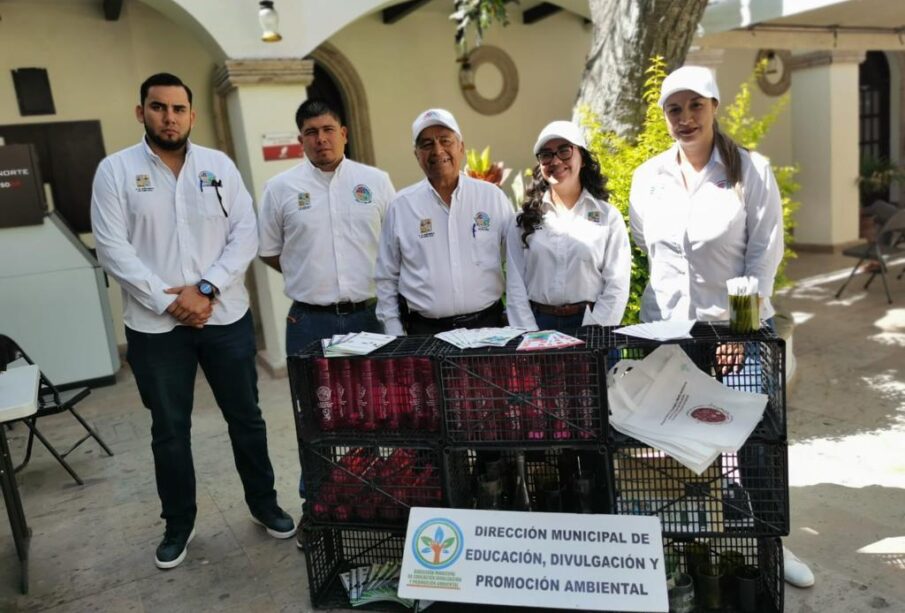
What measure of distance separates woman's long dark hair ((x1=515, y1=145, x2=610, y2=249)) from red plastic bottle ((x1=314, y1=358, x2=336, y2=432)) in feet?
3.18

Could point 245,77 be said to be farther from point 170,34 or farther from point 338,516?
point 338,516

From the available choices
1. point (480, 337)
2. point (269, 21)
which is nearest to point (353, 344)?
point (480, 337)

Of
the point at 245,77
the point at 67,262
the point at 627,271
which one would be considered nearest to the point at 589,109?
the point at 627,271

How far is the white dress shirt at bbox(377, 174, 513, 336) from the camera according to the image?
264cm

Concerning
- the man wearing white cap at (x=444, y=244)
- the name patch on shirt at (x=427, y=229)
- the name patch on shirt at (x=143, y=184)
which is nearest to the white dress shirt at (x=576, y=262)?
the man wearing white cap at (x=444, y=244)

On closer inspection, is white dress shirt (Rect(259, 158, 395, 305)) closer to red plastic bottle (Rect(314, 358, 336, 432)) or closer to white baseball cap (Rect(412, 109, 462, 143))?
white baseball cap (Rect(412, 109, 462, 143))

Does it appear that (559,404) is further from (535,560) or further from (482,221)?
(482,221)

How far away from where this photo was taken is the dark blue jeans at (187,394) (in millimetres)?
2717

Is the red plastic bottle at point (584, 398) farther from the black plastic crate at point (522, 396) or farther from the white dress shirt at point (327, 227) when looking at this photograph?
the white dress shirt at point (327, 227)

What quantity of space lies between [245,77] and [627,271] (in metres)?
→ 3.79

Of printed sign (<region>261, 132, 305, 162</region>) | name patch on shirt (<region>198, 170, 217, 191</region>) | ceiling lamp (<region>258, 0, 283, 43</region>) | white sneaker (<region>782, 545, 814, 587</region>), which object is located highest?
ceiling lamp (<region>258, 0, 283, 43</region>)

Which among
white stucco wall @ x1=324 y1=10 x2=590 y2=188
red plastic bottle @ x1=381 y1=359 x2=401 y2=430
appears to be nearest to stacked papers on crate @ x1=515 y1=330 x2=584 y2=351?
red plastic bottle @ x1=381 y1=359 x2=401 y2=430

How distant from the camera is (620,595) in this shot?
199 centimetres

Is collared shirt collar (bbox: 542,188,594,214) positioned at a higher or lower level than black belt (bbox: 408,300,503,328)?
higher
